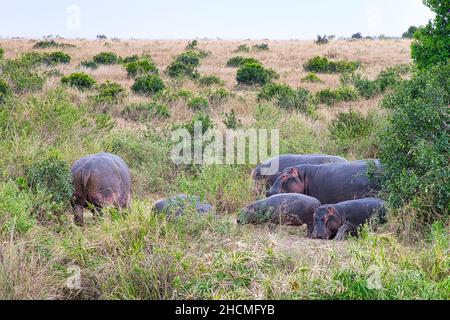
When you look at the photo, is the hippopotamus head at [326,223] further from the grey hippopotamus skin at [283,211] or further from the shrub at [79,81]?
the shrub at [79,81]

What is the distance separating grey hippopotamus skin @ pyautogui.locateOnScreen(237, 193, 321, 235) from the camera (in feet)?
26.8

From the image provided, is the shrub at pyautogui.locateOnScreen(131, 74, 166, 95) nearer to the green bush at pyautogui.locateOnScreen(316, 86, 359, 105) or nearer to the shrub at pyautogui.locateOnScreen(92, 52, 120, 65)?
the green bush at pyautogui.locateOnScreen(316, 86, 359, 105)

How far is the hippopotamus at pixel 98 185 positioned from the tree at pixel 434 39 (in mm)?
5887

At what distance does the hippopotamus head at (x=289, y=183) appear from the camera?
9.67 metres

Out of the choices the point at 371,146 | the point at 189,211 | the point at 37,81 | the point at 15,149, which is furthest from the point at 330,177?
the point at 37,81

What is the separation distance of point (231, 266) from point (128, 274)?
0.94 meters

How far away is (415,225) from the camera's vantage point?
23.4ft

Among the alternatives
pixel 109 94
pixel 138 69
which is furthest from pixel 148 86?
pixel 138 69

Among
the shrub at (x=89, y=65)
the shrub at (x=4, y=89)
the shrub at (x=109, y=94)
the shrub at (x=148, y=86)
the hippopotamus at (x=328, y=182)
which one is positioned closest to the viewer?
the hippopotamus at (x=328, y=182)

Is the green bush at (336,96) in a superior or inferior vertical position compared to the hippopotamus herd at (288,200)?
superior

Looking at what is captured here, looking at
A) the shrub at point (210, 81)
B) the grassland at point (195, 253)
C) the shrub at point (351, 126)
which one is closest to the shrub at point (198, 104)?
the shrub at point (351, 126)

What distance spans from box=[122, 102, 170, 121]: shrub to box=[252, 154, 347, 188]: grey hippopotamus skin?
4.76m

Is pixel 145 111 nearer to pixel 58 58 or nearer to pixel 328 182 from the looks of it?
pixel 328 182
